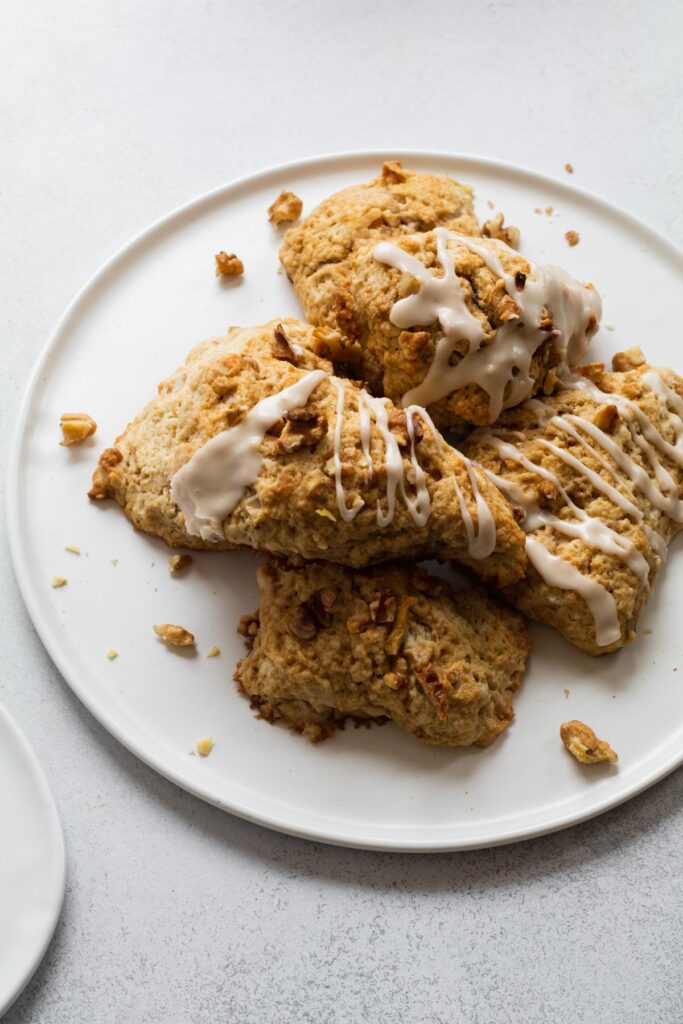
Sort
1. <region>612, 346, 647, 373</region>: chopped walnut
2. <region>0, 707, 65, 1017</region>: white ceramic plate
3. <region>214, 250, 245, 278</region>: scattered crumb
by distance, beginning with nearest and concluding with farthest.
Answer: <region>0, 707, 65, 1017</region>: white ceramic plate, <region>612, 346, 647, 373</region>: chopped walnut, <region>214, 250, 245, 278</region>: scattered crumb

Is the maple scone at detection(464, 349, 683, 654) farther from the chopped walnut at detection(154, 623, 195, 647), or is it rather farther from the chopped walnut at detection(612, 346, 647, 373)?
the chopped walnut at detection(154, 623, 195, 647)

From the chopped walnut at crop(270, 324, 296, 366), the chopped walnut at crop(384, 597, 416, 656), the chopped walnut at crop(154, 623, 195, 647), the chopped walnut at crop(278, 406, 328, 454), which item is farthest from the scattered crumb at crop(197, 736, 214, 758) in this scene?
the chopped walnut at crop(270, 324, 296, 366)

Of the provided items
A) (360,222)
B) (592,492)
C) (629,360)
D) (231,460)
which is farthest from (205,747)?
(629,360)

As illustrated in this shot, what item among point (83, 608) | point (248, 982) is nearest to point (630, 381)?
point (83, 608)

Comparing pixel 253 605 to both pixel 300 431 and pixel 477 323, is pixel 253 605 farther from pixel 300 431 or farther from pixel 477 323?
pixel 477 323

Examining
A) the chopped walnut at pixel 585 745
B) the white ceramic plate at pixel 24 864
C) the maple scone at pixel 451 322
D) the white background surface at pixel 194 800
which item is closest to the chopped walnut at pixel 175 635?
the white background surface at pixel 194 800
